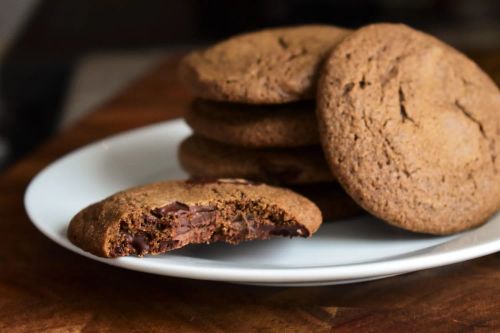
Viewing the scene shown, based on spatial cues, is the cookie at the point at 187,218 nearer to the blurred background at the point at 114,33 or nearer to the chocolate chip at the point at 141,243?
the chocolate chip at the point at 141,243

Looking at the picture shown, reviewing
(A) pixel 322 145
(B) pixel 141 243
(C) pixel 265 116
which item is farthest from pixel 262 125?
(B) pixel 141 243

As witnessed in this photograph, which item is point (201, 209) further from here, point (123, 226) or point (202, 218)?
point (123, 226)

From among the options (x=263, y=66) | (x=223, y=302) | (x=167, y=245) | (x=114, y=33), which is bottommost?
(x=114, y=33)

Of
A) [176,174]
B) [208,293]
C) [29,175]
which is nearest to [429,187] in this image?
[208,293]

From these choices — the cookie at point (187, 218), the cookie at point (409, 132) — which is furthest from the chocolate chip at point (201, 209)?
the cookie at point (409, 132)

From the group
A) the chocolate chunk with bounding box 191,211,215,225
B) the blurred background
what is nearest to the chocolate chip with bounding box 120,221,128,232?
the chocolate chunk with bounding box 191,211,215,225

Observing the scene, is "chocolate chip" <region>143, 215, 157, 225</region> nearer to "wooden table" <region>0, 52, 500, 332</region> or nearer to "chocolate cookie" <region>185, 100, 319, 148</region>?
"wooden table" <region>0, 52, 500, 332</region>

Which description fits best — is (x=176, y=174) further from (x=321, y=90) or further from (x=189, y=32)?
(x=189, y=32)
